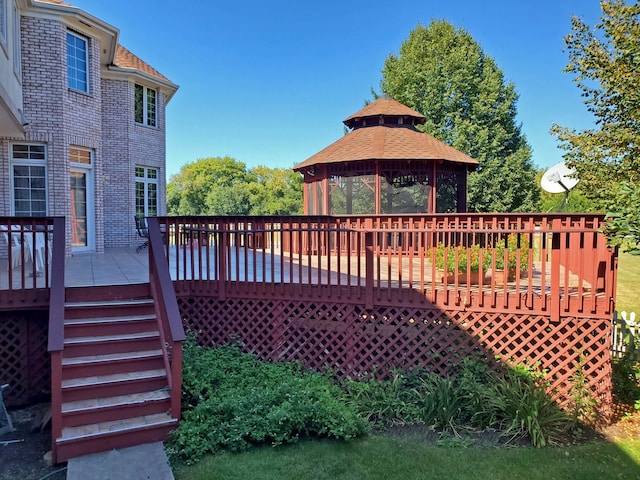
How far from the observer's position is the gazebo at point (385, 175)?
11.3 m

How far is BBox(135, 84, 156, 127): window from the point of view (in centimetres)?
1284

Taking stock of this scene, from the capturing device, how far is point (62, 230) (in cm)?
466

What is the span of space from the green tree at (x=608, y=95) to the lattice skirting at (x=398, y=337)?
3435 mm

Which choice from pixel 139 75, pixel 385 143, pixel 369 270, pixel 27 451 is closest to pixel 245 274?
pixel 369 270

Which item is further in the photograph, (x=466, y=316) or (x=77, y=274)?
(x=77, y=274)

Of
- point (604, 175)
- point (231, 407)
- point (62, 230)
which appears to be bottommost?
point (231, 407)

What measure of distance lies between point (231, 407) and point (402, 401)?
1.75 metres

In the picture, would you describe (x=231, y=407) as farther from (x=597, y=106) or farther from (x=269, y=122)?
(x=269, y=122)

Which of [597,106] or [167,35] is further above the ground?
[167,35]

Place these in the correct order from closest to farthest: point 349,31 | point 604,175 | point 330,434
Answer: point 330,434 → point 604,175 → point 349,31

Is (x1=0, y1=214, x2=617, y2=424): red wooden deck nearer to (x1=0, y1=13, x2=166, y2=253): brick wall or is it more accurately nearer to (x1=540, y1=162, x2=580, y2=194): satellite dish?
(x1=0, y1=13, x2=166, y2=253): brick wall

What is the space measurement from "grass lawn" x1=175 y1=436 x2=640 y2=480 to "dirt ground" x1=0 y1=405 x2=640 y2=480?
0.50 feet

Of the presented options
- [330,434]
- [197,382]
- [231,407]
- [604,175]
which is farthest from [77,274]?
[604,175]

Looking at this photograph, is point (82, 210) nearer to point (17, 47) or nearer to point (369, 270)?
point (17, 47)
